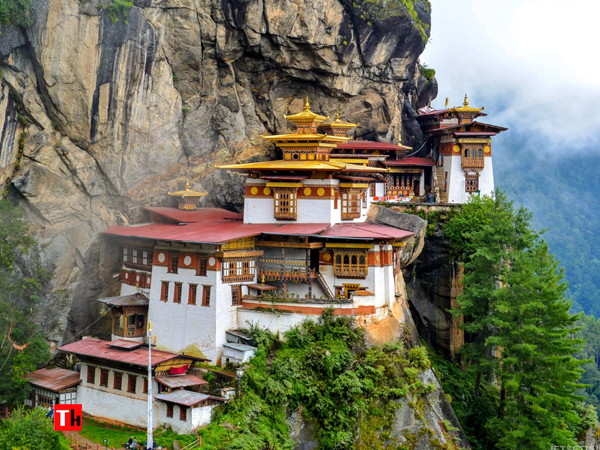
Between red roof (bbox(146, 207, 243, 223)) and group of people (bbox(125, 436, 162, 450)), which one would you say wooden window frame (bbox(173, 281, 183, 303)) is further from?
group of people (bbox(125, 436, 162, 450))

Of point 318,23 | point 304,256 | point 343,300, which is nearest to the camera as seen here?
point 343,300

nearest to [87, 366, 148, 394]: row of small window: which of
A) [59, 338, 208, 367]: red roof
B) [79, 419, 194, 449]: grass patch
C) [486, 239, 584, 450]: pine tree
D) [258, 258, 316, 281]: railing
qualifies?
[59, 338, 208, 367]: red roof

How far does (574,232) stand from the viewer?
97.7 metres

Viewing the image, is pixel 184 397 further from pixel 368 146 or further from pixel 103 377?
pixel 368 146

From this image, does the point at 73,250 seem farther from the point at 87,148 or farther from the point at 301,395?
the point at 301,395

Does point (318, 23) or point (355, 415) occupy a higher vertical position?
point (318, 23)

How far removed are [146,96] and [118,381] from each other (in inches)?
624

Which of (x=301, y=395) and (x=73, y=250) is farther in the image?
(x=73, y=250)

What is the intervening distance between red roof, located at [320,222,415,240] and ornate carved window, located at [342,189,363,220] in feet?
3.21

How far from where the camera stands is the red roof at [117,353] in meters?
29.7

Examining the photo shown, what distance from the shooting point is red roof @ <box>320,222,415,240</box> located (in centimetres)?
3459

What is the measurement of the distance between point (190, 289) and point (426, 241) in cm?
1810

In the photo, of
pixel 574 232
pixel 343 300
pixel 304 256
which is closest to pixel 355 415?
pixel 343 300

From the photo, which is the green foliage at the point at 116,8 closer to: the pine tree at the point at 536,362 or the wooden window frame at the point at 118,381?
the wooden window frame at the point at 118,381
